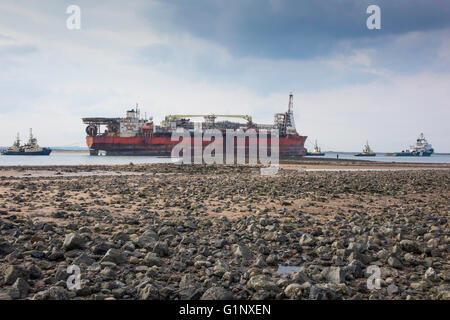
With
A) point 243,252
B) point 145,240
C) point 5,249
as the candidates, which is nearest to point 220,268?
point 243,252

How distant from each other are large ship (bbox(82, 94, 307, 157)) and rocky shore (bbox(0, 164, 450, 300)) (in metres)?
58.9

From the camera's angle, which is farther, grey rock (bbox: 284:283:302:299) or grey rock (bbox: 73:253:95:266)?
grey rock (bbox: 73:253:95:266)

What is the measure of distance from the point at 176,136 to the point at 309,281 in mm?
66233

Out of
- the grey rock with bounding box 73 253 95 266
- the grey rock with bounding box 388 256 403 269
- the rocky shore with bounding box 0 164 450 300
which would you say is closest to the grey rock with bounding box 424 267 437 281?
the rocky shore with bounding box 0 164 450 300

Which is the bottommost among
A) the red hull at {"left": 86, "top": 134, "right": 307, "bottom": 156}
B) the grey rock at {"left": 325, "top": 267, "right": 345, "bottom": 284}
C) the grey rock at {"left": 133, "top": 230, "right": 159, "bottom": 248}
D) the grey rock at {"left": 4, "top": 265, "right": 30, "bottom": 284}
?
the grey rock at {"left": 325, "top": 267, "right": 345, "bottom": 284}

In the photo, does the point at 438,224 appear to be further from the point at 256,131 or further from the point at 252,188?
the point at 256,131

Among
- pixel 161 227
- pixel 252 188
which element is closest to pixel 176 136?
pixel 252 188

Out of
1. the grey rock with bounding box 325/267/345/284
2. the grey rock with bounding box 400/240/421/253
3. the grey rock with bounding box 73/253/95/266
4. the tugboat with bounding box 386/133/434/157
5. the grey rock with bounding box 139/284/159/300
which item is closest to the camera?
the grey rock with bounding box 139/284/159/300

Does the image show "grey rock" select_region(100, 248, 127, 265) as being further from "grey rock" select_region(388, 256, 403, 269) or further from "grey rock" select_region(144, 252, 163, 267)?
"grey rock" select_region(388, 256, 403, 269)

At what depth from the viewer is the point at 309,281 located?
3.76 meters

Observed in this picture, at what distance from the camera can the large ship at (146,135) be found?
67.2 meters

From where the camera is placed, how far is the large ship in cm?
6719

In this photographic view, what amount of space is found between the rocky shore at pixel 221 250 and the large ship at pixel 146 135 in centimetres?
5894
